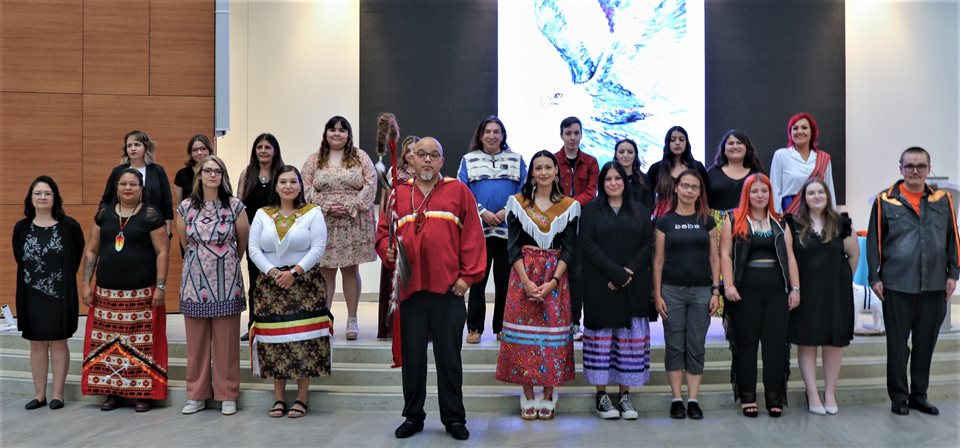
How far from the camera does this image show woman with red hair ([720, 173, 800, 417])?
4543 mm

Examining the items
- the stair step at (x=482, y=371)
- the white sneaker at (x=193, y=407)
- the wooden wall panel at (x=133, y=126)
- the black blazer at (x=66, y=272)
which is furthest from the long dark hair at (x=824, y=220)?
the wooden wall panel at (x=133, y=126)

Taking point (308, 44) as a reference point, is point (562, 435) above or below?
below

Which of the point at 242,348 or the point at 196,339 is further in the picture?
the point at 242,348

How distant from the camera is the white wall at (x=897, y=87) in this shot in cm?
797

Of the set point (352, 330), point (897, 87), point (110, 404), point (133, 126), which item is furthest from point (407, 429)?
point (897, 87)

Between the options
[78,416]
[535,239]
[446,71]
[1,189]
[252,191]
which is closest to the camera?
[535,239]

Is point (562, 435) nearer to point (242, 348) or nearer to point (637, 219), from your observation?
point (637, 219)

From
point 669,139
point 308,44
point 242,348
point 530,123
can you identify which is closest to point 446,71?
point 530,123

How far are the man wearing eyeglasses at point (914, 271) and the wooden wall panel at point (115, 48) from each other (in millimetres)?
6367

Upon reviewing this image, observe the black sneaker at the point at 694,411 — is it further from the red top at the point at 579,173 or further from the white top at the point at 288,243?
the white top at the point at 288,243

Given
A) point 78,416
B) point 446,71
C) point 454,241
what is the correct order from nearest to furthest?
point 454,241 → point 78,416 → point 446,71

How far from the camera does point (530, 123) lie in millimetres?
7863

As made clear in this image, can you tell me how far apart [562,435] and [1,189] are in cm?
595

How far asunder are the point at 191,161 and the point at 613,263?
10.3ft
